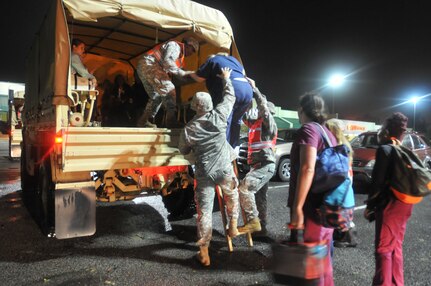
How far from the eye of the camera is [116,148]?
3.80 metres

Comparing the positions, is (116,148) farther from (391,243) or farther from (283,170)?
(283,170)

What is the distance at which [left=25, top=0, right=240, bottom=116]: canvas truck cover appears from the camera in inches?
144

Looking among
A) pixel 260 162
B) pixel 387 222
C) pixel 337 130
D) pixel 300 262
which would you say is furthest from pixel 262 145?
pixel 300 262

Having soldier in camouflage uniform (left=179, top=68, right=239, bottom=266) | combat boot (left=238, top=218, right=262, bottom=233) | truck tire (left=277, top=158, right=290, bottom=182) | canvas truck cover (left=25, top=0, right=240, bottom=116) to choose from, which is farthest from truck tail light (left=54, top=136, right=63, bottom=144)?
truck tire (left=277, top=158, right=290, bottom=182)

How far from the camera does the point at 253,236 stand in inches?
184

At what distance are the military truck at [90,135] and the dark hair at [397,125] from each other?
238 cm

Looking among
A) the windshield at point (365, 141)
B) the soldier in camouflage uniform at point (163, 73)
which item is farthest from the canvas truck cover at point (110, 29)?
the windshield at point (365, 141)

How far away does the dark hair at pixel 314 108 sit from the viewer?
2.68 metres

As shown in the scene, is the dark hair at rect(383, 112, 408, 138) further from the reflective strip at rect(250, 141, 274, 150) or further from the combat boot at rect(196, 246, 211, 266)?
the combat boot at rect(196, 246, 211, 266)

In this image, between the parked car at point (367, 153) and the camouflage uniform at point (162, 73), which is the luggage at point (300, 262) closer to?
the camouflage uniform at point (162, 73)

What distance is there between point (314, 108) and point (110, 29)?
4.22 m

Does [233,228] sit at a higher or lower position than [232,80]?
lower

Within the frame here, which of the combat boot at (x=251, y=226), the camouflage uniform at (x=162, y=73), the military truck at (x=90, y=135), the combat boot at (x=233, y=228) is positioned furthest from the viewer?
the camouflage uniform at (x=162, y=73)

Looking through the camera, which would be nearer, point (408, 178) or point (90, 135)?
point (408, 178)
